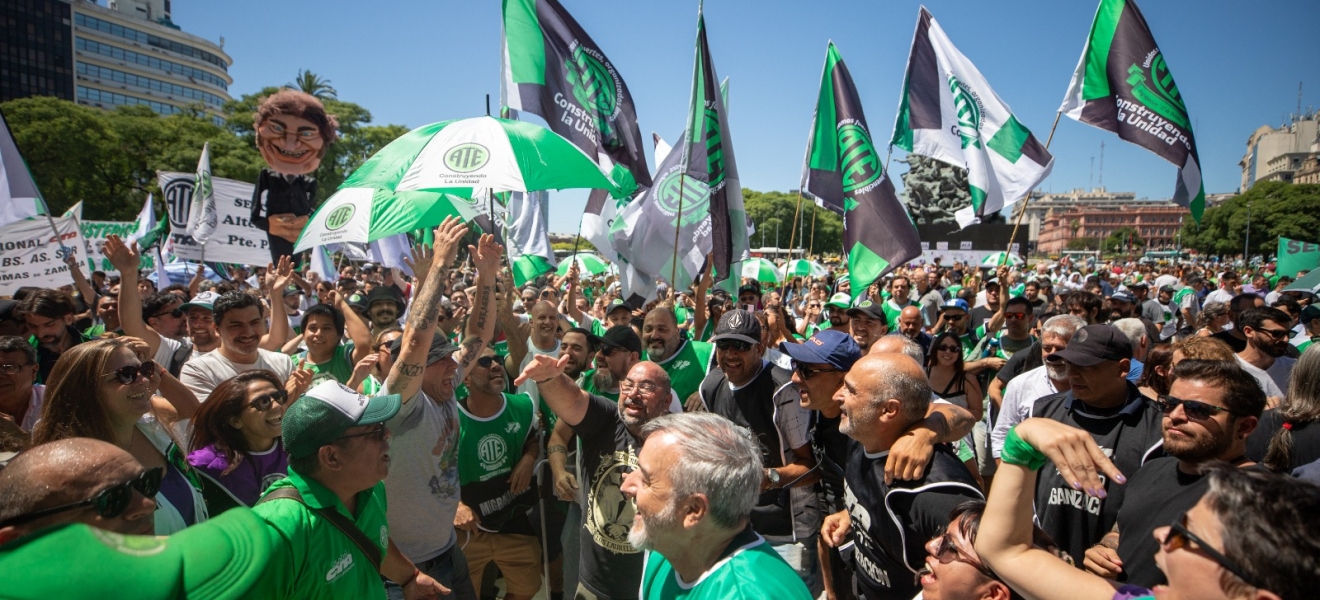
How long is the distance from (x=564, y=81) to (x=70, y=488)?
17.3 ft

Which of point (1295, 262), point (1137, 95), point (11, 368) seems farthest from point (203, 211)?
point (1295, 262)

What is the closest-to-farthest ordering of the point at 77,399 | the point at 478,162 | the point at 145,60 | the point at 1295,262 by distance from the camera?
the point at 77,399, the point at 478,162, the point at 1295,262, the point at 145,60

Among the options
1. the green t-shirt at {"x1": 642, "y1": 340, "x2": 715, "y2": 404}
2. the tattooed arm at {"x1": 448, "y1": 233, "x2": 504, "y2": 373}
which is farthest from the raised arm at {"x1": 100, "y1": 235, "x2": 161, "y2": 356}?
the green t-shirt at {"x1": 642, "y1": 340, "x2": 715, "y2": 404}

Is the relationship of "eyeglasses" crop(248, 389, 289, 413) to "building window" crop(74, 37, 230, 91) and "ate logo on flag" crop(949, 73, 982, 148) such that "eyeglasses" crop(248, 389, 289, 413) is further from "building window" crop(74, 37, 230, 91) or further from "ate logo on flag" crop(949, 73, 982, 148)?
"building window" crop(74, 37, 230, 91)

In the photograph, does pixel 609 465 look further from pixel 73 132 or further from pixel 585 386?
pixel 73 132

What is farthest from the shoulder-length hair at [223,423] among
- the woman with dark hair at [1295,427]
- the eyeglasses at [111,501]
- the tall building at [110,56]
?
the tall building at [110,56]

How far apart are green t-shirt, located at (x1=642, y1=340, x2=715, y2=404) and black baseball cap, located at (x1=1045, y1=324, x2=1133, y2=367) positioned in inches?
103

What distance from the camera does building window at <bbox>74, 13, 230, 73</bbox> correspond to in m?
74.8

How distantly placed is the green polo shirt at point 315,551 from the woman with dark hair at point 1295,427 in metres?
3.63

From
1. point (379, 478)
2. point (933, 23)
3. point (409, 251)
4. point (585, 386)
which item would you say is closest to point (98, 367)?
point (379, 478)

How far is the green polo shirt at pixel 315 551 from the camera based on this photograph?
1910 mm

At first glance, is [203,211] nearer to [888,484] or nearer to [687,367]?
[687,367]

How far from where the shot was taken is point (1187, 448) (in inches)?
95.1

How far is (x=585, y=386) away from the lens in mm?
5156
